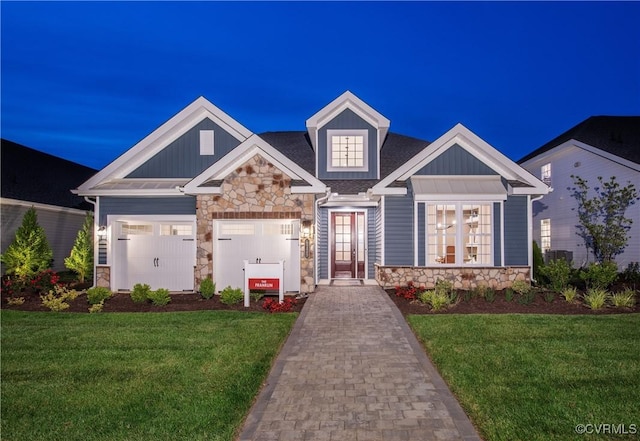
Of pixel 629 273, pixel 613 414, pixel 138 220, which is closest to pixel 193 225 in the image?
pixel 138 220

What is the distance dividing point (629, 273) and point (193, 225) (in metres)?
15.3

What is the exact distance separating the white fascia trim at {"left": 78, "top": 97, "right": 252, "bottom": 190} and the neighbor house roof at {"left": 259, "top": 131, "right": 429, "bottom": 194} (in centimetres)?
342

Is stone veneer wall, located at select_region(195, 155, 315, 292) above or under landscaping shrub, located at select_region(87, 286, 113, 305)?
above

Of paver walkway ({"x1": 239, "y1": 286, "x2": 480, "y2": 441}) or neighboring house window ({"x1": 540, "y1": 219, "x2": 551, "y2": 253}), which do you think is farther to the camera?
neighboring house window ({"x1": 540, "y1": 219, "x2": 551, "y2": 253})

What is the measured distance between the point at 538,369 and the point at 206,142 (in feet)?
41.1

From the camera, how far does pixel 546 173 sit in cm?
2102

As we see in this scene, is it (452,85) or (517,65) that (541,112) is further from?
(517,65)

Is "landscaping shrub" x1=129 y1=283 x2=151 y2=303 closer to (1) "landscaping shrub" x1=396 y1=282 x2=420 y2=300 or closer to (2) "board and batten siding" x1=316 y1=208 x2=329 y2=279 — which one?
(2) "board and batten siding" x1=316 y1=208 x2=329 y2=279

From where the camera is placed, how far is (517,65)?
135875mm

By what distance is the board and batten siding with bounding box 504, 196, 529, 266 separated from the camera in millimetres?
13914

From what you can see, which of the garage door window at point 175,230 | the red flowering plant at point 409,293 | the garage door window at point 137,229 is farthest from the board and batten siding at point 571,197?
the garage door window at point 137,229

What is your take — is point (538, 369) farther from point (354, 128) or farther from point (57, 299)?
point (354, 128)

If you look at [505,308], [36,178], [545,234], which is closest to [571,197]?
[545,234]

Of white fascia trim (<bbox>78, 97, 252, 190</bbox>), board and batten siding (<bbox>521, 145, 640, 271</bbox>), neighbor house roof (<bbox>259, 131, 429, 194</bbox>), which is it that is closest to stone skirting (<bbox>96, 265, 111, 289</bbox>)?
white fascia trim (<bbox>78, 97, 252, 190</bbox>)
